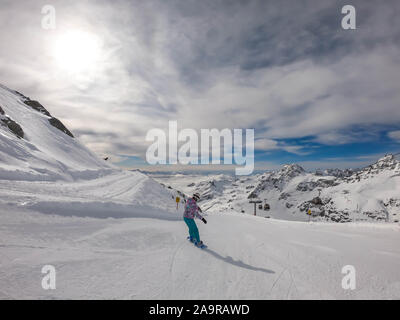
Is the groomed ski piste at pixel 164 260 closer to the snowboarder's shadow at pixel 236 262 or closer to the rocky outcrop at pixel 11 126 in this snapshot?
the snowboarder's shadow at pixel 236 262

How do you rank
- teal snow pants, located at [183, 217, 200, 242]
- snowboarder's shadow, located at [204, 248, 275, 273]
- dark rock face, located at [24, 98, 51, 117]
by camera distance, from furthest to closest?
dark rock face, located at [24, 98, 51, 117]
teal snow pants, located at [183, 217, 200, 242]
snowboarder's shadow, located at [204, 248, 275, 273]

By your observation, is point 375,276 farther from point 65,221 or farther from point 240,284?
point 65,221

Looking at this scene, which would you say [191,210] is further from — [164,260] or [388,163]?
[388,163]

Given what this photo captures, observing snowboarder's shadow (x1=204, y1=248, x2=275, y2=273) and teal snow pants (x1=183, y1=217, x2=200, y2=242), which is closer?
snowboarder's shadow (x1=204, y1=248, x2=275, y2=273)

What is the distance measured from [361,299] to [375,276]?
1317mm

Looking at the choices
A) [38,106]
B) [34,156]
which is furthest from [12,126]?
[38,106]

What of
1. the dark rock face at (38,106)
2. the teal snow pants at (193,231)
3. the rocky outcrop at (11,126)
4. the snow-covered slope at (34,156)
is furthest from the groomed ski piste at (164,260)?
the dark rock face at (38,106)

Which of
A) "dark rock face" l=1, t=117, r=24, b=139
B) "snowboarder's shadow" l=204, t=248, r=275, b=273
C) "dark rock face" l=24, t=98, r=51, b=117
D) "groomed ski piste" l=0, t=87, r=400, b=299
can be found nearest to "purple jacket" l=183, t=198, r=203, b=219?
"groomed ski piste" l=0, t=87, r=400, b=299

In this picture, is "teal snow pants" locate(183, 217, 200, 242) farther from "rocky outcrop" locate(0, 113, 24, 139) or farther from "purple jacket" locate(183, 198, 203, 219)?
"rocky outcrop" locate(0, 113, 24, 139)

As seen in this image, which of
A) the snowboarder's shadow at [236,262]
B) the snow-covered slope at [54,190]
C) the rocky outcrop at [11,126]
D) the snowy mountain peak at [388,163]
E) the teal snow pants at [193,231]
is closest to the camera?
the snowboarder's shadow at [236,262]

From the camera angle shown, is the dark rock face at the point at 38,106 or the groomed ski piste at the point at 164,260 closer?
the groomed ski piste at the point at 164,260

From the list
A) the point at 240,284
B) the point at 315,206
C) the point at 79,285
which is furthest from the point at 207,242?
the point at 315,206
